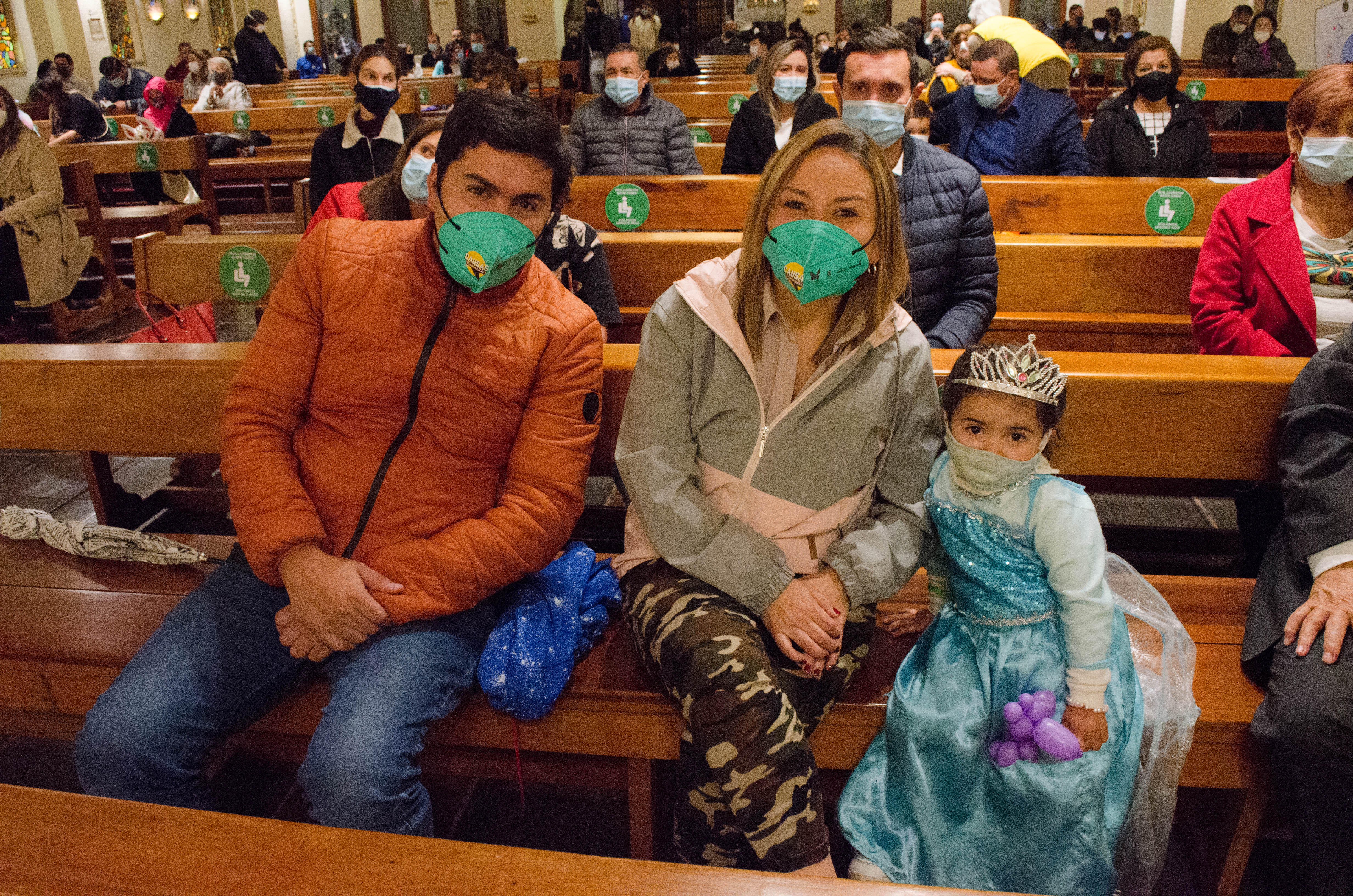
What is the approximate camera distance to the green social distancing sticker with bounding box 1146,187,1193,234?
3539mm

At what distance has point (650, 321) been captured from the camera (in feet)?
5.55

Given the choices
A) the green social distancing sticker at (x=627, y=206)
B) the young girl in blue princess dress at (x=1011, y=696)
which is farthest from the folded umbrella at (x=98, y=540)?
the green social distancing sticker at (x=627, y=206)

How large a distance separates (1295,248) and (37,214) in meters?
→ 5.60

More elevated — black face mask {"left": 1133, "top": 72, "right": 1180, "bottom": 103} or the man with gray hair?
the man with gray hair

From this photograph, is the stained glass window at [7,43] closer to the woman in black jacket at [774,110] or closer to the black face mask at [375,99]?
the black face mask at [375,99]

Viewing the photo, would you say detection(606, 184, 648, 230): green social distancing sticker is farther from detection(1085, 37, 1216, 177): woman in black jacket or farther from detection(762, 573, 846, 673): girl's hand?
detection(762, 573, 846, 673): girl's hand

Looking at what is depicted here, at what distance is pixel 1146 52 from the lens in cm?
443

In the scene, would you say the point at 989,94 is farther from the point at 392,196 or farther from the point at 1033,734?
the point at 1033,734

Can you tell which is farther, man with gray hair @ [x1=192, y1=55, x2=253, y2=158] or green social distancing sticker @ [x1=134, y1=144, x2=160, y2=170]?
man with gray hair @ [x1=192, y1=55, x2=253, y2=158]

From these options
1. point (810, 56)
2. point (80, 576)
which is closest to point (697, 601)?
point (80, 576)

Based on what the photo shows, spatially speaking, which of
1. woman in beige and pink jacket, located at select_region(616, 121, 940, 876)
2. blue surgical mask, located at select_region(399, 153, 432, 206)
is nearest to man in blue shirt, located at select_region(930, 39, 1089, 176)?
blue surgical mask, located at select_region(399, 153, 432, 206)

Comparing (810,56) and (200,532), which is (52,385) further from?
(810,56)

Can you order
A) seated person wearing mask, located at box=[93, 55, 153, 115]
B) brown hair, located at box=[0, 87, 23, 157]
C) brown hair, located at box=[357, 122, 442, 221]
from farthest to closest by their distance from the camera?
1. seated person wearing mask, located at box=[93, 55, 153, 115]
2. brown hair, located at box=[0, 87, 23, 157]
3. brown hair, located at box=[357, 122, 442, 221]

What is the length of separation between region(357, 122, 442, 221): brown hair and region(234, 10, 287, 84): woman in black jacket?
42.5ft
